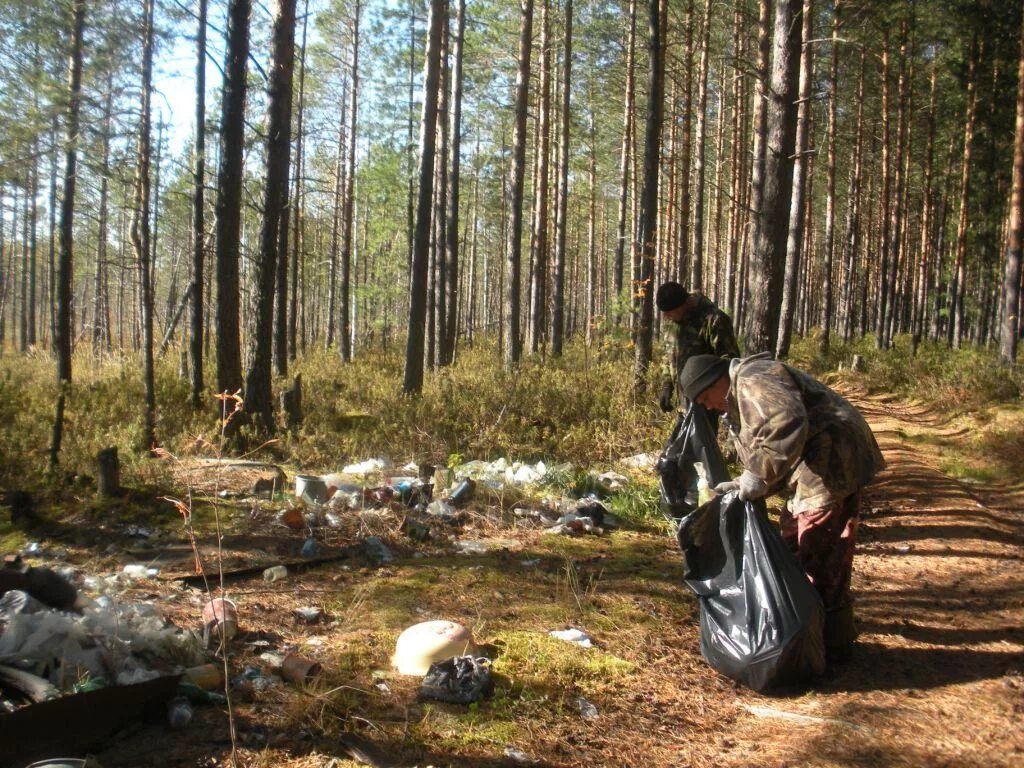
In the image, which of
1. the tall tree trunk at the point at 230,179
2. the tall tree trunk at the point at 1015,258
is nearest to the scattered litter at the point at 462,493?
the tall tree trunk at the point at 230,179

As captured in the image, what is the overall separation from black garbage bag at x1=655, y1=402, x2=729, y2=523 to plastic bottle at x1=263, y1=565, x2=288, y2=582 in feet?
8.45

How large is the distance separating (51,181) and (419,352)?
657 inches

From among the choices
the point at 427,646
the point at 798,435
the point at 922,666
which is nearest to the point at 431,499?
the point at 427,646

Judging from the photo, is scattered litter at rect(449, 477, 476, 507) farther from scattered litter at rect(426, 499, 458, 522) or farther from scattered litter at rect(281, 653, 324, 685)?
scattered litter at rect(281, 653, 324, 685)

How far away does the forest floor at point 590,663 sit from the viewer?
2.96m

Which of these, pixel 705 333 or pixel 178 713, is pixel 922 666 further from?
pixel 178 713

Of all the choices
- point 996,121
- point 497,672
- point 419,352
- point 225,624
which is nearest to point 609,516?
point 497,672

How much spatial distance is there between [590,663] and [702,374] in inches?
63.8

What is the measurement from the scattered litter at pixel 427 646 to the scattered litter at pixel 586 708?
2.04ft

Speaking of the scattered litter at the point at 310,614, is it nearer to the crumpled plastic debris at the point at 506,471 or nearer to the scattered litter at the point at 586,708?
the scattered litter at the point at 586,708

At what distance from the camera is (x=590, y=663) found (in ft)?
12.3

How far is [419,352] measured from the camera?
39.8ft

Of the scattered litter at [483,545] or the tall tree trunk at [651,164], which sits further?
the tall tree trunk at [651,164]

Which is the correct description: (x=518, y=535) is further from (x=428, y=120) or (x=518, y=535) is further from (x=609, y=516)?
(x=428, y=120)
